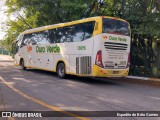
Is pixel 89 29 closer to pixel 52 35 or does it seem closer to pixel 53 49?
pixel 53 49

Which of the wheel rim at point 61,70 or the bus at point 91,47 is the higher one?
the bus at point 91,47

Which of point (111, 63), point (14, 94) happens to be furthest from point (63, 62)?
point (14, 94)

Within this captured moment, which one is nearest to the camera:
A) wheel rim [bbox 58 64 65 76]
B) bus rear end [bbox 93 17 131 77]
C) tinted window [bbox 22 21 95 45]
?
bus rear end [bbox 93 17 131 77]

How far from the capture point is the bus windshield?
1302cm

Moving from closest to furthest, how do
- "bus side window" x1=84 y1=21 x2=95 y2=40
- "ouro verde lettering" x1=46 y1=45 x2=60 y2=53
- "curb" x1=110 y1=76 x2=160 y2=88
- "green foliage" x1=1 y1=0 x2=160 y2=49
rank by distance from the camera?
"bus side window" x1=84 y1=21 x2=95 y2=40 → "curb" x1=110 y1=76 x2=160 y2=88 → "ouro verde lettering" x1=46 y1=45 x2=60 y2=53 → "green foliage" x1=1 y1=0 x2=160 y2=49

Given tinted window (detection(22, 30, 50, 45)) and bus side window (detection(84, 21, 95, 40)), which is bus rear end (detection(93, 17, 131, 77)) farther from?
tinted window (detection(22, 30, 50, 45))

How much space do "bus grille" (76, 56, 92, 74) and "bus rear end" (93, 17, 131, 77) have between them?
0.46 meters

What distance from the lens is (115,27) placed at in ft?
43.9

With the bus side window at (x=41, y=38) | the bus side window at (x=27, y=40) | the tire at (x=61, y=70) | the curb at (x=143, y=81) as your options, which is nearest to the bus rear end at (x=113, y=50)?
the curb at (x=143, y=81)

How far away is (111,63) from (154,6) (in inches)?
305

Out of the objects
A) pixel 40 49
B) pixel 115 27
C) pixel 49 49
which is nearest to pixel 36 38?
pixel 40 49

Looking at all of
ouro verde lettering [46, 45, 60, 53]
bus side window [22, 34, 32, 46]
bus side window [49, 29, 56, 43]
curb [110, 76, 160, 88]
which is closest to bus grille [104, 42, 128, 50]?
curb [110, 76, 160, 88]

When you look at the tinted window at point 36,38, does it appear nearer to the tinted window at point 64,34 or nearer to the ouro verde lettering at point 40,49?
the tinted window at point 64,34

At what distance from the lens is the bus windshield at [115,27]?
1302cm
